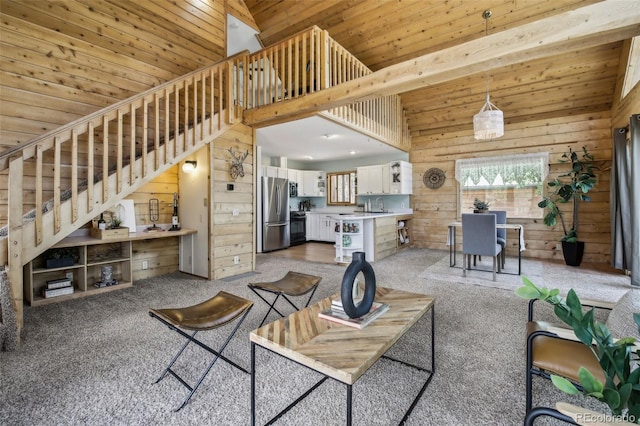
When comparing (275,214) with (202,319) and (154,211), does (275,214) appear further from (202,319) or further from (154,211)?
(202,319)

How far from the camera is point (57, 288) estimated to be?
336cm

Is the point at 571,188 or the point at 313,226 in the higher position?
the point at 571,188

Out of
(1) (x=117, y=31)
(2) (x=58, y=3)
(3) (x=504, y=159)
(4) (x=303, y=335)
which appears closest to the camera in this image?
(4) (x=303, y=335)

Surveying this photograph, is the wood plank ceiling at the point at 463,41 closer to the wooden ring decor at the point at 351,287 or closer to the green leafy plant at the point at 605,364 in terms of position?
the wooden ring decor at the point at 351,287

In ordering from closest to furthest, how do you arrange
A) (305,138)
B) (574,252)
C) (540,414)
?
(540,414), (574,252), (305,138)

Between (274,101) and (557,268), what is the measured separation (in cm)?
531

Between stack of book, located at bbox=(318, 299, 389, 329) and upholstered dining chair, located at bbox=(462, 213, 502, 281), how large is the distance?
2.91m

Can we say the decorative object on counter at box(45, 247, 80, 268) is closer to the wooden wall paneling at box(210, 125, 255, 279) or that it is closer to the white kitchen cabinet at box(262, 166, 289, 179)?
the wooden wall paneling at box(210, 125, 255, 279)

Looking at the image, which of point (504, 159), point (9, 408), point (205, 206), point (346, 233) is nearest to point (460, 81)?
point (504, 159)

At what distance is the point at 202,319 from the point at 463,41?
5.60m

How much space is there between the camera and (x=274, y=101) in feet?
14.0

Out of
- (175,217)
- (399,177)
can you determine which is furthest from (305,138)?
(175,217)

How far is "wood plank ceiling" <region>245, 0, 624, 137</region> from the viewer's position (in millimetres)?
4506

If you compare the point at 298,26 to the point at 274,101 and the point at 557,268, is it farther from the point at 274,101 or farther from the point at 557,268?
the point at 557,268
